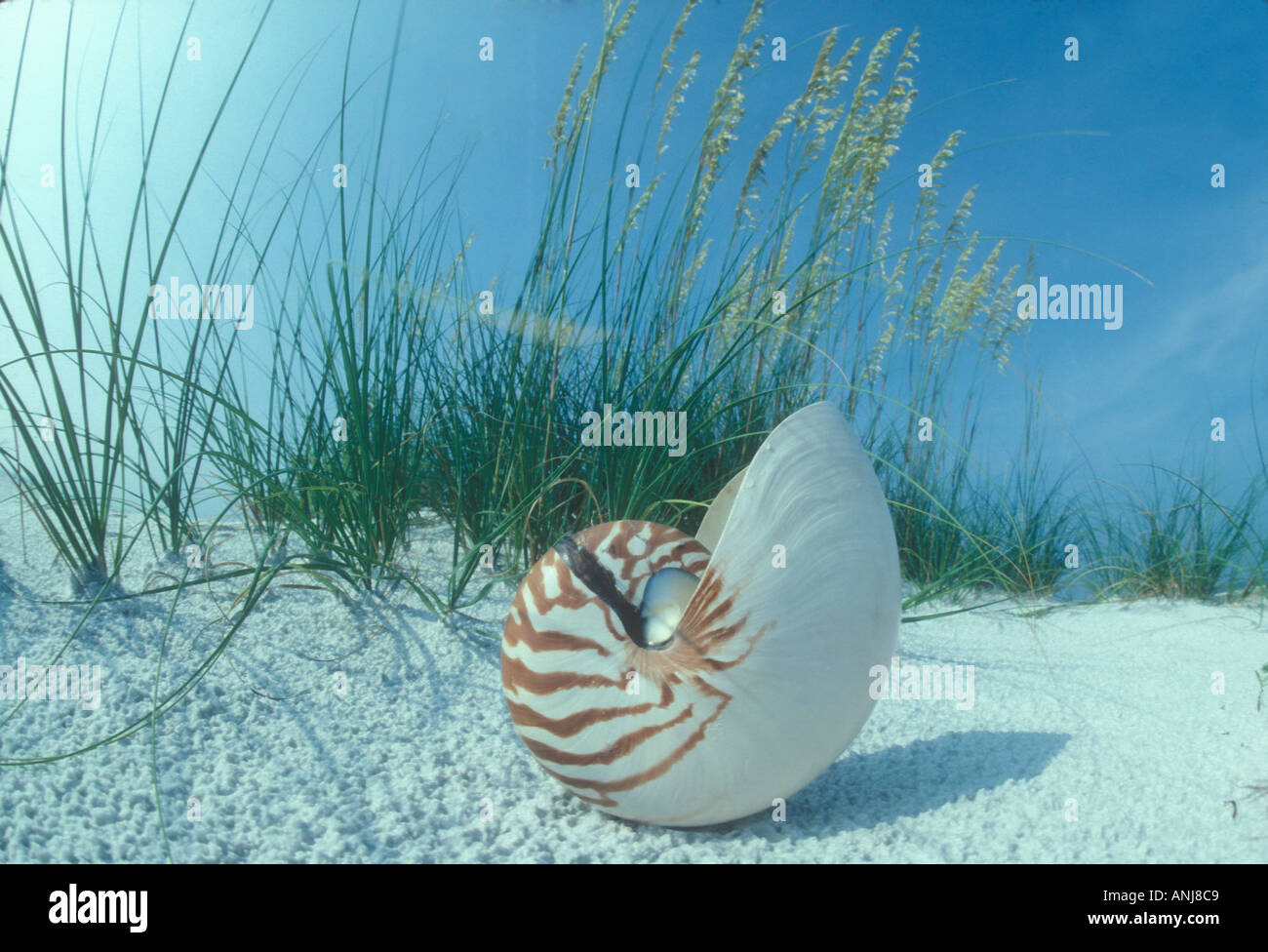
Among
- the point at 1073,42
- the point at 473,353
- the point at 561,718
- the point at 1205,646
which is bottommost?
the point at 1205,646

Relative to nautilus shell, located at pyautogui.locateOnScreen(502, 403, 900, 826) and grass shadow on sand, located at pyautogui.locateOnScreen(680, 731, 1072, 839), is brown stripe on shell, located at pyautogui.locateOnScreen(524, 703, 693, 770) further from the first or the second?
grass shadow on sand, located at pyautogui.locateOnScreen(680, 731, 1072, 839)

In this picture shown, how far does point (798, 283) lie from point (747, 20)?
0.95 m

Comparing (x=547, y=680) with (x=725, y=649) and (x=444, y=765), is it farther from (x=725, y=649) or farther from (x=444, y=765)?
(x=444, y=765)

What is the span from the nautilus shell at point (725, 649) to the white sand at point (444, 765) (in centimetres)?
12

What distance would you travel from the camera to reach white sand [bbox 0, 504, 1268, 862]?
1114 millimetres

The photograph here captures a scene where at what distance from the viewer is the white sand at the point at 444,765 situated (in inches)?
43.9

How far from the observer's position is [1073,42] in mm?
2664

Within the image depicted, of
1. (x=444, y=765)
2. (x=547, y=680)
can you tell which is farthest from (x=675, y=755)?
(x=444, y=765)

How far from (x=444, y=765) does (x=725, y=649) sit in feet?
2.15

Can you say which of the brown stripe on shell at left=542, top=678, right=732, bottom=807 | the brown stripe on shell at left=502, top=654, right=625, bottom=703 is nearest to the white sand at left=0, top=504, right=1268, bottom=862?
the brown stripe on shell at left=542, top=678, right=732, bottom=807
